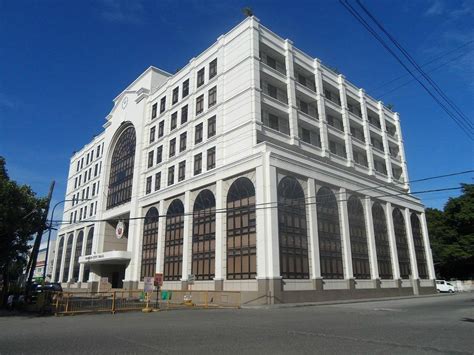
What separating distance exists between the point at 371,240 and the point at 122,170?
1424 inches

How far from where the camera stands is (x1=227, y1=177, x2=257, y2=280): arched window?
31203 mm

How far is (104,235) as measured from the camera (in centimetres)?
5544

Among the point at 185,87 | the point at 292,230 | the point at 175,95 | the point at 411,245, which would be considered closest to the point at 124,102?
the point at 175,95

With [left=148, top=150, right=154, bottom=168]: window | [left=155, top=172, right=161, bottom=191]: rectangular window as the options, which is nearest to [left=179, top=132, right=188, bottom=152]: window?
[left=155, top=172, right=161, bottom=191]: rectangular window

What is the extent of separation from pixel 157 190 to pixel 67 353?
122ft

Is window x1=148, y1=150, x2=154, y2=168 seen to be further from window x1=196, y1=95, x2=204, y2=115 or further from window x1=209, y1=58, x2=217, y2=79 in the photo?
window x1=209, y1=58, x2=217, y2=79

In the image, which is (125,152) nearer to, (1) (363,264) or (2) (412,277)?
(1) (363,264)

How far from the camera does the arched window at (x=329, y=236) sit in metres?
34.9

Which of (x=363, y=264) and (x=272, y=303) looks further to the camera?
(x=363, y=264)

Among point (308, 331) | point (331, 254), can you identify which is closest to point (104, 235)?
point (331, 254)

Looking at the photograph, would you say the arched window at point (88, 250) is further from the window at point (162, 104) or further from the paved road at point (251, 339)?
the paved road at point (251, 339)

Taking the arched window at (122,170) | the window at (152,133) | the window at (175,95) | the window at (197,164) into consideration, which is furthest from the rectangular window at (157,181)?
the window at (175,95)

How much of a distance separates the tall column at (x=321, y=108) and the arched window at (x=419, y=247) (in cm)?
1955

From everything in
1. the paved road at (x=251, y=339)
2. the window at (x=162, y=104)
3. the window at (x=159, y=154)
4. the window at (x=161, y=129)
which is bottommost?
the paved road at (x=251, y=339)
